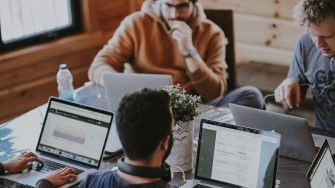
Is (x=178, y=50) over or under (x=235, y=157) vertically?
over

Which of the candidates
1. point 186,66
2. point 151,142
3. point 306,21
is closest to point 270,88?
point 186,66

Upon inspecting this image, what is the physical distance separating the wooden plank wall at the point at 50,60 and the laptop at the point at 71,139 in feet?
5.38

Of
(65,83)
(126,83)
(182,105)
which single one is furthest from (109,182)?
(65,83)

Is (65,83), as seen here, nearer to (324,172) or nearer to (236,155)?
(236,155)

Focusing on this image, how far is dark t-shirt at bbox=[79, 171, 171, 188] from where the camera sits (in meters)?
1.78

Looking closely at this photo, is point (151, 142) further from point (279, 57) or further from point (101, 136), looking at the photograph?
point (279, 57)

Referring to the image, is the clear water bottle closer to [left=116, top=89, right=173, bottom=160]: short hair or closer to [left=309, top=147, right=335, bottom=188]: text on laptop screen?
[left=116, top=89, right=173, bottom=160]: short hair

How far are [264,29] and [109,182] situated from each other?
2.83 m

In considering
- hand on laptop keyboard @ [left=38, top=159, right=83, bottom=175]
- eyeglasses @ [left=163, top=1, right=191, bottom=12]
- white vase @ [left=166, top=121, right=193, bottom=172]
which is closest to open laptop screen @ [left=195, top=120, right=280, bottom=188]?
white vase @ [left=166, top=121, right=193, bottom=172]

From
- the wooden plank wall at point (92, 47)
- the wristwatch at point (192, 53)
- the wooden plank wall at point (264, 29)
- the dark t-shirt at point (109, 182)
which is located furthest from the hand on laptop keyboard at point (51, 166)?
the wooden plank wall at point (264, 29)

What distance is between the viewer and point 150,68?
11.1 feet

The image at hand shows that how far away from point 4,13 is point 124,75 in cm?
158

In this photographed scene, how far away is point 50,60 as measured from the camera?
425 centimetres

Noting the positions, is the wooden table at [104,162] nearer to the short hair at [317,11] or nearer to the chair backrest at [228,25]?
the short hair at [317,11]
